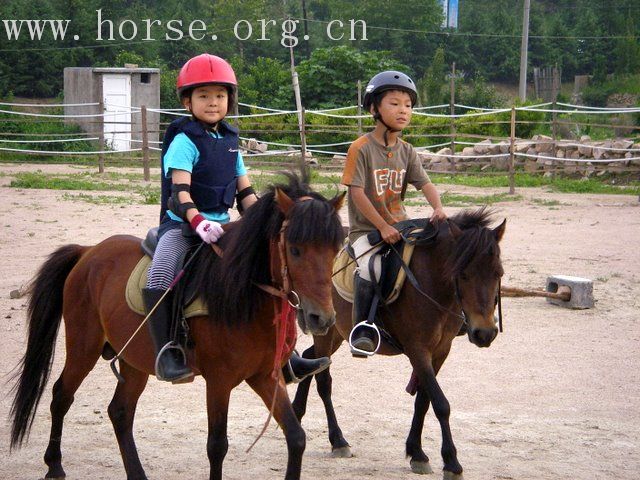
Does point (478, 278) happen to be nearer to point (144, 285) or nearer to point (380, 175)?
point (380, 175)

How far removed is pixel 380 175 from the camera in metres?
5.22

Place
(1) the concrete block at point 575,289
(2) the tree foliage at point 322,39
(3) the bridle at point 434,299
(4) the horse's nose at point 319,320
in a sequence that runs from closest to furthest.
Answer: (4) the horse's nose at point 319,320
(3) the bridle at point 434,299
(1) the concrete block at point 575,289
(2) the tree foliage at point 322,39

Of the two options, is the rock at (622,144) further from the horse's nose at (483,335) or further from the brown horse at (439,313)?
the horse's nose at (483,335)

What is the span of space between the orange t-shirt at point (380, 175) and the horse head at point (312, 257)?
1.47 m

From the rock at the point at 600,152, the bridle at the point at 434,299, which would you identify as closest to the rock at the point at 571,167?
the rock at the point at 600,152

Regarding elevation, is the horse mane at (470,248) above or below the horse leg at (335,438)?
above

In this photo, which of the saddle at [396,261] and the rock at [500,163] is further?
the rock at [500,163]

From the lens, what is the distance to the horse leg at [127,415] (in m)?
4.52

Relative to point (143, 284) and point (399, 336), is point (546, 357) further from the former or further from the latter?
point (143, 284)

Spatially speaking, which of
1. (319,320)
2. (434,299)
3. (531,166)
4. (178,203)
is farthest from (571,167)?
(319,320)

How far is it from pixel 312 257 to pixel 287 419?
2.66 ft

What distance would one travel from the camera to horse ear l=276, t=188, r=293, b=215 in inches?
148

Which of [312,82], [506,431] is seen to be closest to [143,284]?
[506,431]

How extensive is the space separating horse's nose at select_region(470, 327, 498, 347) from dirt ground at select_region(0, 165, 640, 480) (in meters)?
0.78
